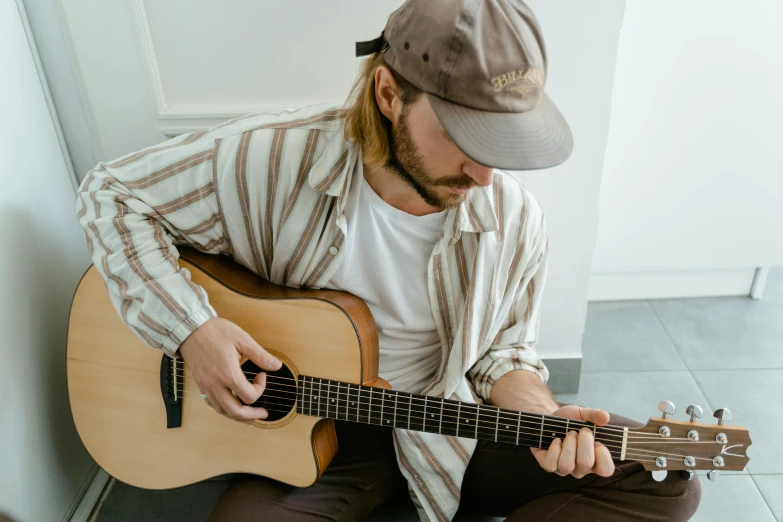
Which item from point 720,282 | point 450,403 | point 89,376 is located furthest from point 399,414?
point 720,282

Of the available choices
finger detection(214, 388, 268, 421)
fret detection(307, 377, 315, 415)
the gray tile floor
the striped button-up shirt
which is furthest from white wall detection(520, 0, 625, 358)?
finger detection(214, 388, 268, 421)

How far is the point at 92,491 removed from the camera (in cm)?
158

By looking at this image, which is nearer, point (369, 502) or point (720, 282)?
point (369, 502)

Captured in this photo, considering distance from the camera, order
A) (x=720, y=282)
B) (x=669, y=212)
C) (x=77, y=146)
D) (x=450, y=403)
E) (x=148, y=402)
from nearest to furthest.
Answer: (x=450, y=403) → (x=148, y=402) → (x=77, y=146) → (x=669, y=212) → (x=720, y=282)

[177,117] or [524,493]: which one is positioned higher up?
[177,117]

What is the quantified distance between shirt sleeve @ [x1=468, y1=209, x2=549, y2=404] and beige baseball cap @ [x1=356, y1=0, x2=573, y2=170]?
0.37m

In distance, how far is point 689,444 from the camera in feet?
3.59

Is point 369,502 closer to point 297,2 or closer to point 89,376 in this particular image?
point 89,376

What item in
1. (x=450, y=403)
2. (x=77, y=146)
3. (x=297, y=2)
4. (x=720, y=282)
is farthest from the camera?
(x=720, y=282)

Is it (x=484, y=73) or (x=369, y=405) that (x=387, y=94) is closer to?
(x=484, y=73)

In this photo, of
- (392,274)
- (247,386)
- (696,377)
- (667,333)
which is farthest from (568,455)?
(667,333)

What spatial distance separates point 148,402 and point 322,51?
0.81 m

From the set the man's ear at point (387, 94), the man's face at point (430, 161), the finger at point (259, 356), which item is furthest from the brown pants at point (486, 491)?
the man's ear at point (387, 94)

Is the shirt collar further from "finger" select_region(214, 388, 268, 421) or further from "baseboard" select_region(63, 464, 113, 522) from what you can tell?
"baseboard" select_region(63, 464, 113, 522)
